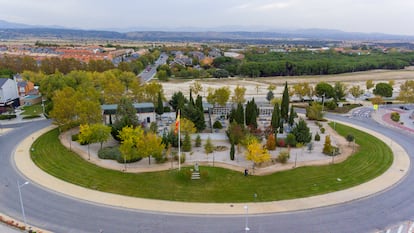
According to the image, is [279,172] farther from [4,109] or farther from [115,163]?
[4,109]

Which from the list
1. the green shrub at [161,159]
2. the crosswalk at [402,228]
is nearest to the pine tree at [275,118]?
the green shrub at [161,159]

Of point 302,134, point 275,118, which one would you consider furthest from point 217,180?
point 275,118

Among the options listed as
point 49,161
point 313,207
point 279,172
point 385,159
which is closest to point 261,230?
point 313,207

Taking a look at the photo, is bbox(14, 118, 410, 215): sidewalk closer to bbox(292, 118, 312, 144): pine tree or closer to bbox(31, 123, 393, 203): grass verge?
bbox(31, 123, 393, 203): grass verge

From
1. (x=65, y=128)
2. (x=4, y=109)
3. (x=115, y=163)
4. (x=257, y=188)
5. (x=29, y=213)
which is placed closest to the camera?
(x=29, y=213)

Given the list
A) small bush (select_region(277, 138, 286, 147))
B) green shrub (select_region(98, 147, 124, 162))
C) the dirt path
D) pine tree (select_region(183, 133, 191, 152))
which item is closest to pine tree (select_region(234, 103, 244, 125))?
small bush (select_region(277, 138, 286, 147))

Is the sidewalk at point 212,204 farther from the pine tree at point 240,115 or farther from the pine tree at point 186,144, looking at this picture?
the pine tree at point 240,115
